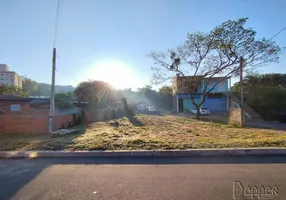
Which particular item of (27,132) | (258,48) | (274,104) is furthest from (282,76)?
(27,132)

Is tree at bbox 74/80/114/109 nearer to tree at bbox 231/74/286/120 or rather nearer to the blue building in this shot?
the blue building

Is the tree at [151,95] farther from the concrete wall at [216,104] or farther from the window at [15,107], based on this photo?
the window at [15,107]

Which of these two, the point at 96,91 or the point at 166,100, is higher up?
the point at 96,91

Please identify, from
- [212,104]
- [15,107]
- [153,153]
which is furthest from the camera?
[212,104]

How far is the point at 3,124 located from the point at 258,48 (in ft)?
64.7

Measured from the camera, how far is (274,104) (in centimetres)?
2222

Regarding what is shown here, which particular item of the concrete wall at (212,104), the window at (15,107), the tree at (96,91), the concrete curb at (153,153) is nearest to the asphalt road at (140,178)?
the concrete curb at (153,153)

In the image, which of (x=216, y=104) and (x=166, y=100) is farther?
(x=166, y=100)

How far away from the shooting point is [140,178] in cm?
435

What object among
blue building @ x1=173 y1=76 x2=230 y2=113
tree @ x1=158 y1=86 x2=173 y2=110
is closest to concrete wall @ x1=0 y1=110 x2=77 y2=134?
blue building @ x1=173 y1=76 x2=230 y2=113

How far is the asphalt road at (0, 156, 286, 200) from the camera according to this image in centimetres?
360

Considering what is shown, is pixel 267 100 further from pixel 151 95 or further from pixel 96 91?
pixel 151 95

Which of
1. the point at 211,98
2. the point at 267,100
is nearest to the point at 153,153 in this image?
the point at 267,100

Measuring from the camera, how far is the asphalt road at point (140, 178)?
11.8 ft
